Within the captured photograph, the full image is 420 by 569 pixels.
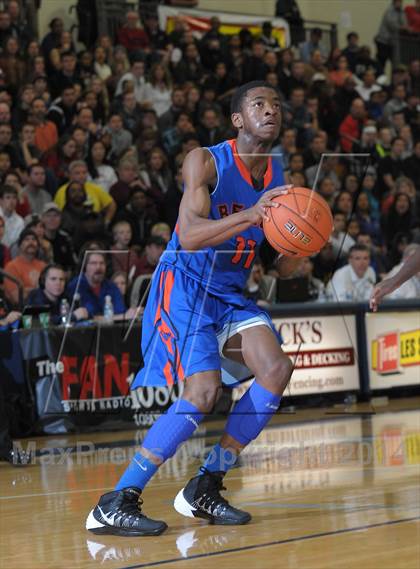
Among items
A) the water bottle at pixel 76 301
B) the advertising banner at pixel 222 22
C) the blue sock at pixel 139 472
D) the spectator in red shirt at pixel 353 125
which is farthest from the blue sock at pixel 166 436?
the advertising banner at pixel 222 22

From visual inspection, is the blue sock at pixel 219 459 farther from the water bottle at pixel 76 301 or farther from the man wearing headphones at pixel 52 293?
the water bottle at pixel 76 301

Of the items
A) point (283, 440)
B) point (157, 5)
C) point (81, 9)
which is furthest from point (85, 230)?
point (157, 5)

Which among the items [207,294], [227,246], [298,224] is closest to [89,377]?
[207,294]

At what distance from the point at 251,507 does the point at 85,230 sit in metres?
6.88

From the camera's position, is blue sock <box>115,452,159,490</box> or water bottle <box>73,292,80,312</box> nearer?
blue sock <box>115,452,159,490</box>

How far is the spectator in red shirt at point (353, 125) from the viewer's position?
60.2ft

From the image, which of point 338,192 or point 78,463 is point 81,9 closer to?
point 338,192

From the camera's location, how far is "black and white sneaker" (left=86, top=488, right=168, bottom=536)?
17.8ft

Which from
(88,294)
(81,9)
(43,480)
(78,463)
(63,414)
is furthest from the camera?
(81,9)

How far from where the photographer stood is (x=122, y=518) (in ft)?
17.8

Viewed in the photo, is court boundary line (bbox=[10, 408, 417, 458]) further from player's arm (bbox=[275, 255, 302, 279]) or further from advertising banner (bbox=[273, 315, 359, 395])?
player's arm (bbox=[275, 255, 302, 279])

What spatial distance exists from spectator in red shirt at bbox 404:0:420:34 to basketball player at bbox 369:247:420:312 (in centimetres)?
1824

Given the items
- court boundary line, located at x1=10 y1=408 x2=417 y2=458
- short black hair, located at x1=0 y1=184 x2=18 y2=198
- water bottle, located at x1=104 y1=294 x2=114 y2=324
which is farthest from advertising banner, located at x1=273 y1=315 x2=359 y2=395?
short black hair, located at x1=0 y1=184 x2=18 y2=198

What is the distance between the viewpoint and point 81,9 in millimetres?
17719
